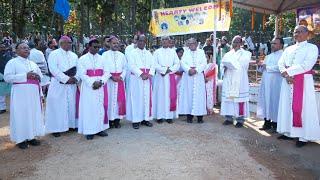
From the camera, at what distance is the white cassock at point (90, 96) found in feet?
26.8

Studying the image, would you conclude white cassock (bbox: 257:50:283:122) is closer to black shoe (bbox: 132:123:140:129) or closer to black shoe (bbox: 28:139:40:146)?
black shoe (bbox: 132:123:140:129)

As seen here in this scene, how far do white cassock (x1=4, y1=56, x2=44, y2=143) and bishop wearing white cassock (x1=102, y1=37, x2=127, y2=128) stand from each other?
1.57m

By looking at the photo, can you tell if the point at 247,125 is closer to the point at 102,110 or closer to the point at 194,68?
the point at 194,68

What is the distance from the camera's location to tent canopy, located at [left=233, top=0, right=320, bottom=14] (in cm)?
1170

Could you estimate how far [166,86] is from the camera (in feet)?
32.0

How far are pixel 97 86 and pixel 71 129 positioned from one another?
163 cm

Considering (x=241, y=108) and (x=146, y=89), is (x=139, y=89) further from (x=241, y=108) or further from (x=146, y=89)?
(x=241, y=108)

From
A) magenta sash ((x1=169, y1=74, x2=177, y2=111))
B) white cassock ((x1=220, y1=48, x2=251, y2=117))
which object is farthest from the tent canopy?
magenta sash ((x1=169, y1=74, x2=177, y2=111))

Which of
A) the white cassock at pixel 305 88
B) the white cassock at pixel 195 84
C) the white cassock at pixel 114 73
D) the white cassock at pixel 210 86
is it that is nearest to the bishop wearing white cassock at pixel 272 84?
the white cassock at pixel 305 88

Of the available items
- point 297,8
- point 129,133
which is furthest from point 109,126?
point 297,8

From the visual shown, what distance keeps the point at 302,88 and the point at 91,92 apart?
13.5 feet

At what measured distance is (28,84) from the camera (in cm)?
778

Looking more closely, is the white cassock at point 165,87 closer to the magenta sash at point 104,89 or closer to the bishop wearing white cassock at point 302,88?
the magenta sash at point 104,89

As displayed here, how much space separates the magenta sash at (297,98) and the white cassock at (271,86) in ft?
3.07
